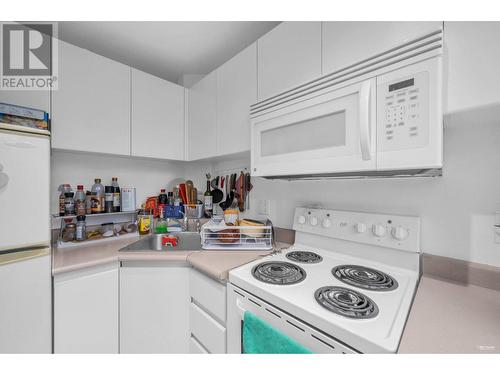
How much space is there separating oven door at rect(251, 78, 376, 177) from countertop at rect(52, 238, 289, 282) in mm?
487

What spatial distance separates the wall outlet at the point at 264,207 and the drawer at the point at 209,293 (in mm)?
658

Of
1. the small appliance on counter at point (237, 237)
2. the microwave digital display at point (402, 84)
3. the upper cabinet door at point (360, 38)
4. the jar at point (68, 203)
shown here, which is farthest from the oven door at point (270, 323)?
the jar at point (68, 203)

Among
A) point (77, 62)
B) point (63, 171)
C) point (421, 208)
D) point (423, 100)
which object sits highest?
point (77, 62)

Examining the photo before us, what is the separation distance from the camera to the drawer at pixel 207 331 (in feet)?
3.21

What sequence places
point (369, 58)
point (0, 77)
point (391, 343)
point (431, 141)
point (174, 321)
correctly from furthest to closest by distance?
point (174, 321), point (0, 77), point (369, 58), point (431, 141), point (391, 343)

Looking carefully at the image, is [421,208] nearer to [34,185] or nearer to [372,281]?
[372,281]

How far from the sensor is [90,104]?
1.35 m

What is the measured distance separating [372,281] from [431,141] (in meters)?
0.57

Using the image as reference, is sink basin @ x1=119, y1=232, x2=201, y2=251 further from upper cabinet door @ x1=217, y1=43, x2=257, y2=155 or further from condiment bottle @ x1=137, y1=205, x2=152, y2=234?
upper cabinet door @ x1=217, y1=43, x2=257, y2=155

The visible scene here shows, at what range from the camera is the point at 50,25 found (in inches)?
53.6

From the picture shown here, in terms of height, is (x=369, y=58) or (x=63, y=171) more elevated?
(x=369, y=58)

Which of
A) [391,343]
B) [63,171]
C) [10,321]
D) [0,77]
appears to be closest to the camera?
[391,343]

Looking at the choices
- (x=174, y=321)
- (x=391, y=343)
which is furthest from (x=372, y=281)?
(x=174, y=321)

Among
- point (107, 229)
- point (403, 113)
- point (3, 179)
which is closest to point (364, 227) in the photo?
point (403, 113)
